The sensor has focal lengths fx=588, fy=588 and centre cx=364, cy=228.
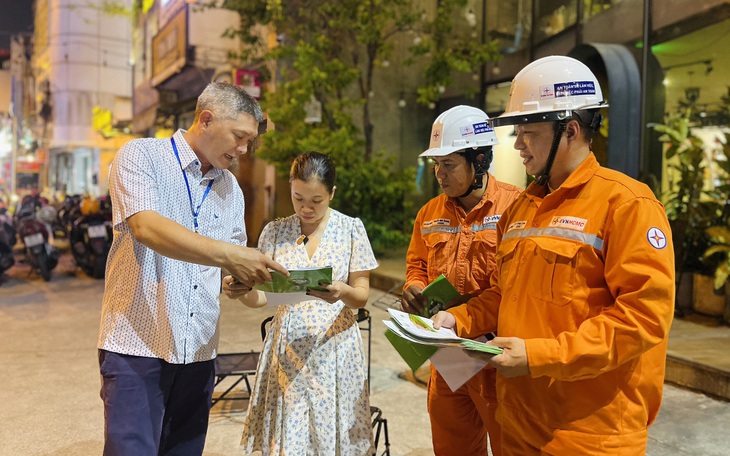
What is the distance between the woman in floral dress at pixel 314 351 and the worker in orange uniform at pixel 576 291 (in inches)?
35.5

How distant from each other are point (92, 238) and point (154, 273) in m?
9.23

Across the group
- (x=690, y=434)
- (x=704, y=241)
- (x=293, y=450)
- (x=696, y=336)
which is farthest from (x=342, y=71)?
(x=293, y=450)

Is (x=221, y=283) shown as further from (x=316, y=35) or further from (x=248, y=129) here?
(x=316, y=35)

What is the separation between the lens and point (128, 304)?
2100 millimetres

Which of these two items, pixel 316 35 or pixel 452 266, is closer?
pixel 452 266

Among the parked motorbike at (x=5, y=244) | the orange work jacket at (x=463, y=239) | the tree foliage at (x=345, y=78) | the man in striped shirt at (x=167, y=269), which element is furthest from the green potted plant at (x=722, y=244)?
the parked motorbike at (x=5, y=244)

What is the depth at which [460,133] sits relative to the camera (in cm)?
272

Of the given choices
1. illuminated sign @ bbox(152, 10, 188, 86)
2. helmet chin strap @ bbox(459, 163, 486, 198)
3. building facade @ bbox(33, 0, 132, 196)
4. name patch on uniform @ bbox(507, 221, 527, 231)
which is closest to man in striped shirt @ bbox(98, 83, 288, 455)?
name patch on uniform @ bbox(507, 221, 527, 231)

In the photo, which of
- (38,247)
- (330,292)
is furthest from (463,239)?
(38,247)

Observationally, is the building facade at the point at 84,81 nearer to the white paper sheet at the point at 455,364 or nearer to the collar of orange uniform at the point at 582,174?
the white paper sheet at the point at 455,364

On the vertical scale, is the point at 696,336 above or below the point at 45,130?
below

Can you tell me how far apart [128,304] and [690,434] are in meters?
3.78

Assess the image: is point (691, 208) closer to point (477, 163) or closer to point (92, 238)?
point (477, 163)

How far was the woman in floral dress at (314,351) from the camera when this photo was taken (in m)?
2.61
